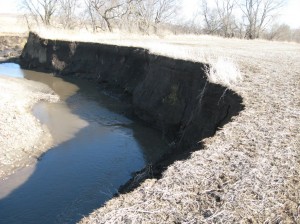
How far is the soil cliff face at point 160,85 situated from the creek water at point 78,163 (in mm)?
918

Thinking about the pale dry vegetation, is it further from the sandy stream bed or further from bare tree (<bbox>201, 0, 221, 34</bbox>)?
bare tree (<bbox>201, 0, 221, 34</bbox>)

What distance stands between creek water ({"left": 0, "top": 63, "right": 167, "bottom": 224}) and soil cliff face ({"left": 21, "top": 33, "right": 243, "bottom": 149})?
918mm

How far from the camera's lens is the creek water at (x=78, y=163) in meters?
8.33

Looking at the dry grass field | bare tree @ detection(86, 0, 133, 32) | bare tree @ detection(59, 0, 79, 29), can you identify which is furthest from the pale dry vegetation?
bare tree @ detection(59, 0, 79, 29)

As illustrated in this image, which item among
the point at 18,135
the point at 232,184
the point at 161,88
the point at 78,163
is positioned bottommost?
the point at 78,163

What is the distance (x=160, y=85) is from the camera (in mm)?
15180

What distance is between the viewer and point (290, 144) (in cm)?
628

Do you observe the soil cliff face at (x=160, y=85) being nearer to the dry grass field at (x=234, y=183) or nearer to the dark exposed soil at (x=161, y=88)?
the dark exposed soil at (x=161, y=88)

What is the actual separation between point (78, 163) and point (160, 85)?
564 centimetres

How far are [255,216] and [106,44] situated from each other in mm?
21492

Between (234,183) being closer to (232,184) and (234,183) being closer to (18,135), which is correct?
(232,184)

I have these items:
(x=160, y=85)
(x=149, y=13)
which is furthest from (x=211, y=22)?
(x=160, y=85)

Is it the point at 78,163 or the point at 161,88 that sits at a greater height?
the point at 161,88

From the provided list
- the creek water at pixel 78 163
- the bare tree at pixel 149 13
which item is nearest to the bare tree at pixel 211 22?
the bare tree at pixel 149 13
